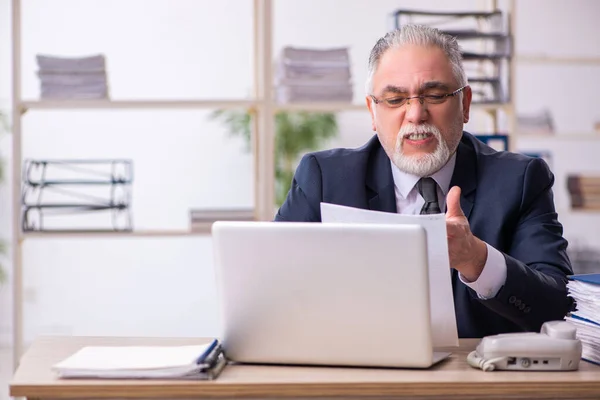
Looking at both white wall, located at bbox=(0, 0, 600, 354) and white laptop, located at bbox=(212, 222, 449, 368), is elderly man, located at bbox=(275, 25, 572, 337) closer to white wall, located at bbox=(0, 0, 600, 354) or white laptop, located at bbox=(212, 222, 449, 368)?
white laptop, located at bbox=(212, 222, 449, 368)

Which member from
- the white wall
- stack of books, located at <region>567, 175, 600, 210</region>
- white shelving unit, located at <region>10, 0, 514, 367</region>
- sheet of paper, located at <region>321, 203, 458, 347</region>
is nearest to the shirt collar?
sheet of paper, located at <region>321, 203, 458, 347</region>

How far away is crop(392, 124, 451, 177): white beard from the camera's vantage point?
1862 mm

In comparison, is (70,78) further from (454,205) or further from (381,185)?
(454,205)

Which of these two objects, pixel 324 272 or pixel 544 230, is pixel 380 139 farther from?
pixel 324 272

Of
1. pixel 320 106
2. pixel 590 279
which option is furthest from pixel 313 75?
pixel 590 279

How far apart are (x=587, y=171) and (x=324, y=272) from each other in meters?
4.50

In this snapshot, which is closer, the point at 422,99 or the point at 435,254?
the point at 435,254

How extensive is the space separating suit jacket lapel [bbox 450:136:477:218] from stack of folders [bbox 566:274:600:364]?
425 millimetres

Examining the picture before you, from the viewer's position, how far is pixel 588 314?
1.44 metres

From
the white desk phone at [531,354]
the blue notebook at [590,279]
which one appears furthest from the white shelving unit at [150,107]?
the white desk phone at [531,354]

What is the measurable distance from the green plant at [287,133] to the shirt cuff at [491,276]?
3268mm

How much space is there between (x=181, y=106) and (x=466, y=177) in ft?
4.86

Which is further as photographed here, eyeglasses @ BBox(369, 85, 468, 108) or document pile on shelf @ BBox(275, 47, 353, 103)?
document pile on shelf @ BBox(275, 47, 353, 103)

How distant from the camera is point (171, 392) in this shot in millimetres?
1196
